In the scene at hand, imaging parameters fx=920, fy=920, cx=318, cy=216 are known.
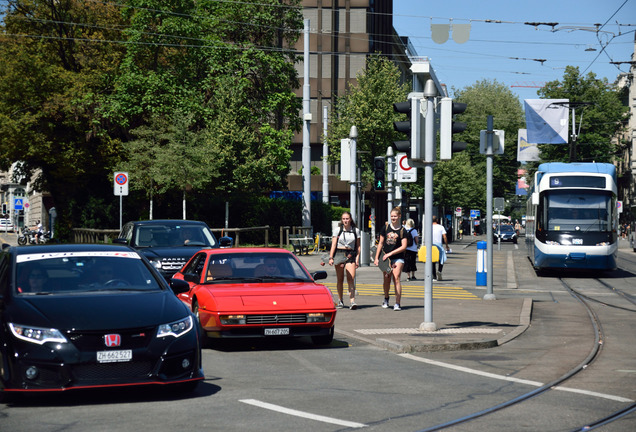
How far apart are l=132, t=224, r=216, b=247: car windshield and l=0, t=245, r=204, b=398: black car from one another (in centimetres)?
1051

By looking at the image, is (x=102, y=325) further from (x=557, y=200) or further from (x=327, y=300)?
(x=557, y=200)

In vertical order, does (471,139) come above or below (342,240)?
above

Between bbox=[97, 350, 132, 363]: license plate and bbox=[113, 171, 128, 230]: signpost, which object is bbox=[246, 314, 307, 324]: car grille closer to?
bbox=[97, 350, 132, 363]: license plate

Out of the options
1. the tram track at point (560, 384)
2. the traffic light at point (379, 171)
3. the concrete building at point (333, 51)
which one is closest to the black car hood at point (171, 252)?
the tram track at point (560, 384)

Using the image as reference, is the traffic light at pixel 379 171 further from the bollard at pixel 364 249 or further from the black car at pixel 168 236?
the black car at pixel 168 236

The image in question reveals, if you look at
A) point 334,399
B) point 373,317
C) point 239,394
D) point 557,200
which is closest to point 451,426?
point 334,399

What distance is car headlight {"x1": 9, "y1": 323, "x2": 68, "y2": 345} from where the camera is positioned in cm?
778

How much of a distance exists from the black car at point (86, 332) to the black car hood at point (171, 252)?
926 cm

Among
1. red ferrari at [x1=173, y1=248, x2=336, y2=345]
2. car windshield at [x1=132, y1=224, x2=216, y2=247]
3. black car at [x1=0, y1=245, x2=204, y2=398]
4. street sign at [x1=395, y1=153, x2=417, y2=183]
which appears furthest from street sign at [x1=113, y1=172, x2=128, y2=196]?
black car at [x1=0, y1=245, x2=204, y2=398]

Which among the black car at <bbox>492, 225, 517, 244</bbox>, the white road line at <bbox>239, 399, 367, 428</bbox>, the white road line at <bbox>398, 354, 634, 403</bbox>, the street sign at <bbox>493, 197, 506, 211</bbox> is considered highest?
the street sign at <bbox>493, 197, 506, 211</bbox>

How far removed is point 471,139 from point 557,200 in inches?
2474

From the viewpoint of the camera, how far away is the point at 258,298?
11969mm

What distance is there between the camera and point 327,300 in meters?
12.1

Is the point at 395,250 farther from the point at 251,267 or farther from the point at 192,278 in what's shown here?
the point at 192,278
